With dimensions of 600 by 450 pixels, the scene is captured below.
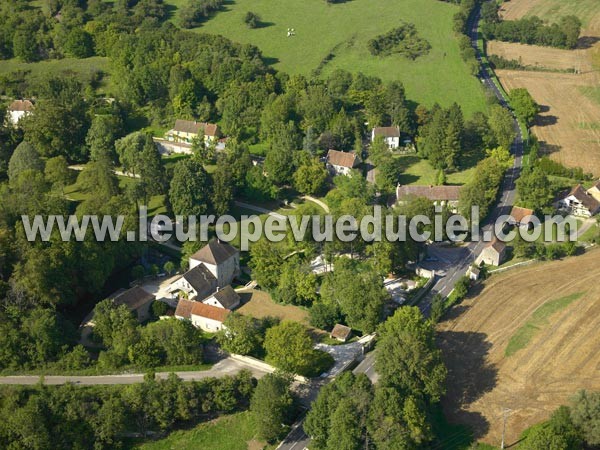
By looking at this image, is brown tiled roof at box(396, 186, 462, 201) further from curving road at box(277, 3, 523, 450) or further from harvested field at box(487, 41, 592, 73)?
harvested field at box(487, 41, 592, 73)

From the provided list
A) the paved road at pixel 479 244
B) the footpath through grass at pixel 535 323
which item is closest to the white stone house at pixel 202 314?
the paved road at pixel 479 244

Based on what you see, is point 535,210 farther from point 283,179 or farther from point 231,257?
point 231,257

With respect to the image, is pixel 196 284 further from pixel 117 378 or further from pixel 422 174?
pixel 422 174

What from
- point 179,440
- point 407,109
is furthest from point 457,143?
point 179,440

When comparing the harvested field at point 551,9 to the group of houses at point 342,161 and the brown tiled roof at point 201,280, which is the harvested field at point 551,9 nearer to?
the group of houses at point 342,161

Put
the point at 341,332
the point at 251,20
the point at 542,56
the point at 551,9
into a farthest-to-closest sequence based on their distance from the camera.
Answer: the point at 551,9 → the point at 251,20 → the point at 542,56 → the point at 341,332

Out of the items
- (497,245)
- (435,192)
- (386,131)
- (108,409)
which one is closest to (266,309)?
(108,409)
